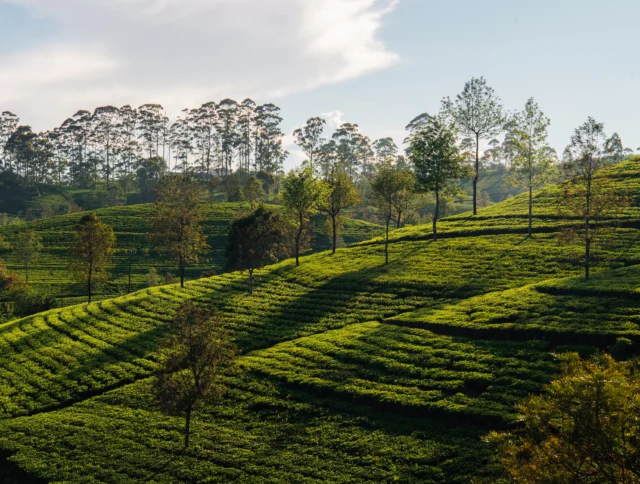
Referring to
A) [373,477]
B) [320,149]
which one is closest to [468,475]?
[373,477]

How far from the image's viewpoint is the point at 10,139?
7653 inches

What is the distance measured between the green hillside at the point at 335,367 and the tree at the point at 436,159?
13.2 meters

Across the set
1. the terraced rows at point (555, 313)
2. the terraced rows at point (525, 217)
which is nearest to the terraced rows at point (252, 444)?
the terraced rows at point (555, 313)

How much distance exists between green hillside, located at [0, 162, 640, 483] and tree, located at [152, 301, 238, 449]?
2881mm

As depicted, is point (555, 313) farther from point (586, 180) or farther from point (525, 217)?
point (525, 217)

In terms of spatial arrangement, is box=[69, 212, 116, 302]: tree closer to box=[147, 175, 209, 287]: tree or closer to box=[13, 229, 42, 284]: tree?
box=[147, 175, 209, 287]: tree

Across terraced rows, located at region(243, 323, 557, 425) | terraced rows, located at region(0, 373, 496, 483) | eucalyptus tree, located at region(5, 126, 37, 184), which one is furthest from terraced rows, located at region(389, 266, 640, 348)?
eucalyptus tree, located at region(5, 126, 37, 184)

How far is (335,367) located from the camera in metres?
38.9

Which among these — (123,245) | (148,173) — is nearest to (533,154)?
(123,245)

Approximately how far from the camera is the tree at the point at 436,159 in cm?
7488

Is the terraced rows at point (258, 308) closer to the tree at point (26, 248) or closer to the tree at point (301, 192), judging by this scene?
the tree at point (301, 192)

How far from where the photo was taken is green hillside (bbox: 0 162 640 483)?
96.5 ft

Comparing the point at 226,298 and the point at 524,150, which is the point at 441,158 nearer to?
the point at 524,150

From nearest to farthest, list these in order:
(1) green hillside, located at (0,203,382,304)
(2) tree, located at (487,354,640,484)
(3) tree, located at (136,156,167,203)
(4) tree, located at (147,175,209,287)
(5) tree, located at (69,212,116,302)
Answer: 1. (2) tree, located at (487,354,640,484)
2. (5) tree, located at (69,212,116,302)
3. (4) tree, located at (147,175,209,287)
4. (1) green hillside, located at (0,203,382,304)
5. (3) tree, located at (136,156,167,203)
